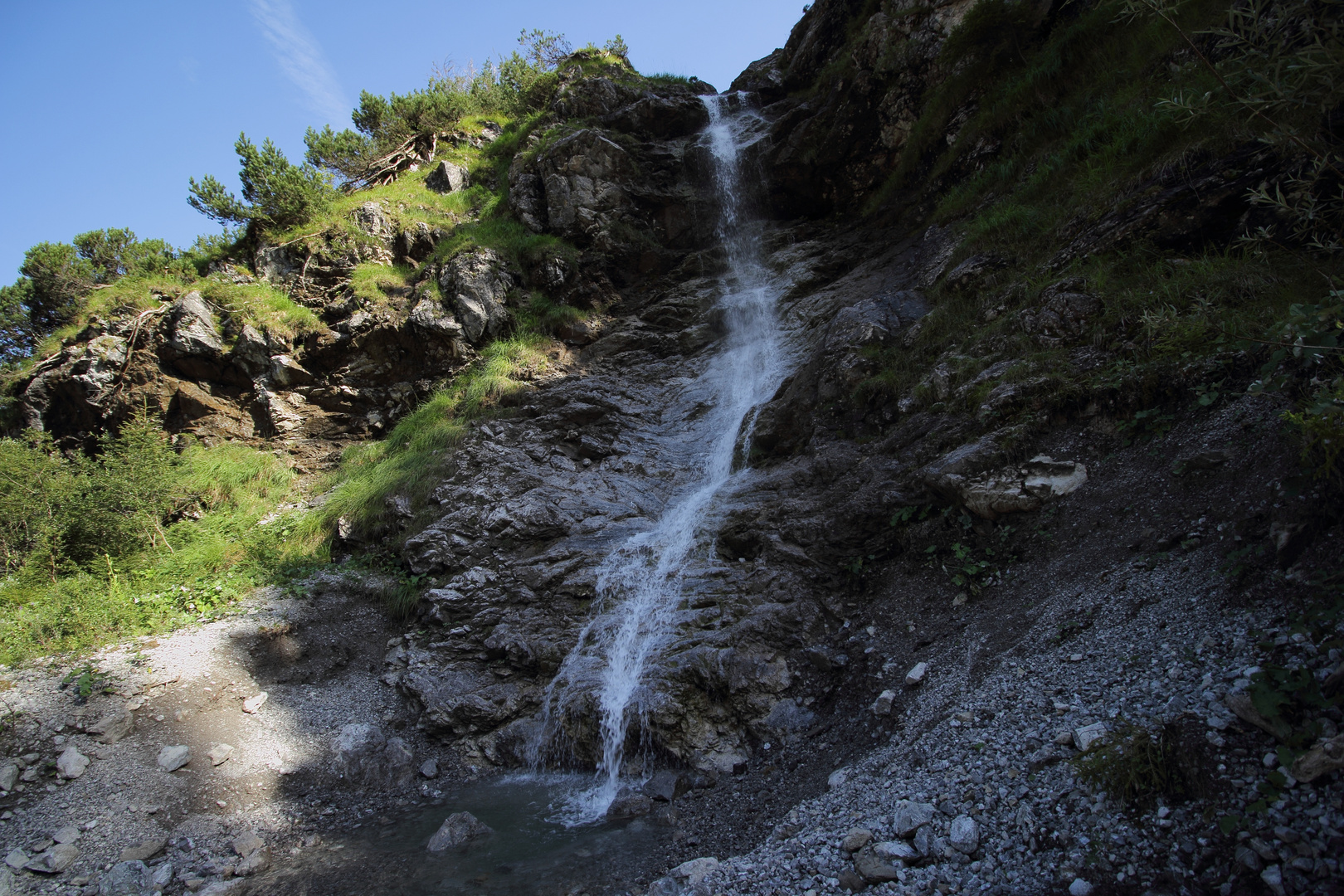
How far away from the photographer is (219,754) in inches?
252

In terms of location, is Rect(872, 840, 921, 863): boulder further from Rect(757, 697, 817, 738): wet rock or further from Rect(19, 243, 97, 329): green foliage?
Rect(19, 243, 97, 329): green foliage

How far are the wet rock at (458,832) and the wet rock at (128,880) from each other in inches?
89.9

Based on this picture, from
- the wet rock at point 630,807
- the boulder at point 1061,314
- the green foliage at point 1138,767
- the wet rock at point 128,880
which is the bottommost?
the wet rock at point 630,807

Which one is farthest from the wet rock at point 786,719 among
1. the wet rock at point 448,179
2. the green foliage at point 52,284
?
the green foliage at point 52,284

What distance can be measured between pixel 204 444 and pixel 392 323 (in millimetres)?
4908

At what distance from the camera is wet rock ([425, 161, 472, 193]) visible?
736 inches

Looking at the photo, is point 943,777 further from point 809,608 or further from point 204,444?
point 204,444

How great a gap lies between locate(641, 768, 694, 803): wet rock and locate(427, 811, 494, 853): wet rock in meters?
1.58

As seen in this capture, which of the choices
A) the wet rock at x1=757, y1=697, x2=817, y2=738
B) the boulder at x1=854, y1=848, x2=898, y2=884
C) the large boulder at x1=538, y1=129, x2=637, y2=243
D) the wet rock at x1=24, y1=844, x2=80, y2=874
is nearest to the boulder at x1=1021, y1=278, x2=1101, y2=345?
the wet rock at x1=757, y1=697, x2=817, y2=738

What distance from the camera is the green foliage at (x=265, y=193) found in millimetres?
15641

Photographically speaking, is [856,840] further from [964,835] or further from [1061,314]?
[1061,314]

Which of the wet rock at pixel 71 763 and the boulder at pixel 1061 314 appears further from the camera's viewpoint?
the boulder at pixel 1061 314

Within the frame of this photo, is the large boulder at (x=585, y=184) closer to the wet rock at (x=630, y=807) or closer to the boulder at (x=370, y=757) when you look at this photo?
the boulder at (x=370, y=757)

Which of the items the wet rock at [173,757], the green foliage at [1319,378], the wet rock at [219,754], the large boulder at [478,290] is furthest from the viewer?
the large boulder at [478,290]
